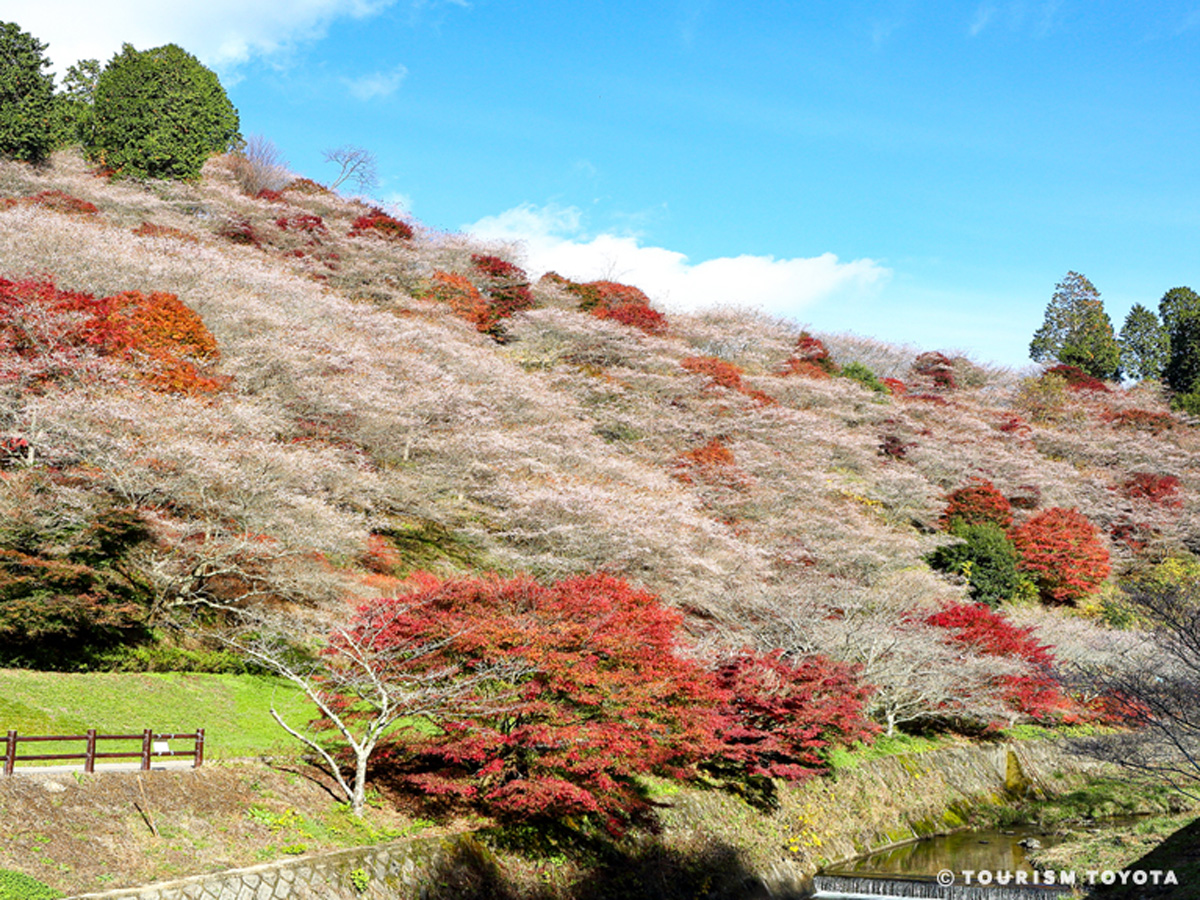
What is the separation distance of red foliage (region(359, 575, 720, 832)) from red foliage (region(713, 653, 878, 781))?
11.1ft

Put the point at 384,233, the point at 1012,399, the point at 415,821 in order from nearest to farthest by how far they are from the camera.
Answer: the point at 415,821
the point at 384,233
the point at 1012,399

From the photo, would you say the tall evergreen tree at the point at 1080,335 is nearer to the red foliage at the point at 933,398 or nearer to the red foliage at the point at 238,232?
the red foliage at the point at 933,398

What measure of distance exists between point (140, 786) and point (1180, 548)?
53839 millimetres

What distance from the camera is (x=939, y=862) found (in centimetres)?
2052

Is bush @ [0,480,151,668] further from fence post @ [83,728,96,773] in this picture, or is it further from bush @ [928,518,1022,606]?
bush @ [928,518,1022,606]

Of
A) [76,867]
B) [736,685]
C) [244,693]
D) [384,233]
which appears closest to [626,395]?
[384,233]

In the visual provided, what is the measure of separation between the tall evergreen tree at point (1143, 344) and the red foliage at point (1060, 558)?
36875mm

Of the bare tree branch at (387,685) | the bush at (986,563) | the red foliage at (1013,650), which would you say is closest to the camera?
the bare tree branch at (387,685)

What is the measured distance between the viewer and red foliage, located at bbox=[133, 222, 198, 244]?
37.3 metres

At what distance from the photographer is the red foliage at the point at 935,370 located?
242 feet

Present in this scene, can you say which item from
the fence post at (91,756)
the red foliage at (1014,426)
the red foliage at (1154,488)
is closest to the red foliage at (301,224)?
the fence post at (91,756)

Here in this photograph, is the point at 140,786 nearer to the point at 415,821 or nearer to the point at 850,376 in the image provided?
the point at 415,821

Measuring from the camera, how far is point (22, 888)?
917cm

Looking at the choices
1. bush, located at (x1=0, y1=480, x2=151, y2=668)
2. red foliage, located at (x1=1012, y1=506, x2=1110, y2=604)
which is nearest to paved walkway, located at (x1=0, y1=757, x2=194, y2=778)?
bush, located at (x1=0, y1=480, x2=151, y2=668)
